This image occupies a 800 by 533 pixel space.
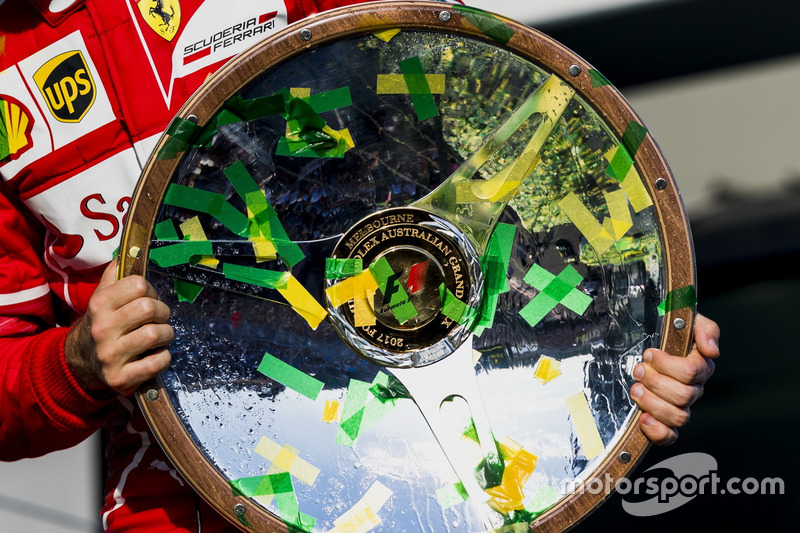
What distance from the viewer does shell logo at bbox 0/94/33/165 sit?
1.05m

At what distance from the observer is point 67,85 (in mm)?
1045

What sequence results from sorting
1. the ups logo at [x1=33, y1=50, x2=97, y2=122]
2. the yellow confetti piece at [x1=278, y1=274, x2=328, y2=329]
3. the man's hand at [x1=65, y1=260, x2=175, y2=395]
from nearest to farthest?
the man's hand at [x1=65, y1=260, x2=175, y2=395], the yellow confetti piece at [x1=278, y1=274, x2=328, y2=329], the ups logo at [x1=33, y1=50, x2=97, y2=122]

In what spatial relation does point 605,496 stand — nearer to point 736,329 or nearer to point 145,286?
point 145,286

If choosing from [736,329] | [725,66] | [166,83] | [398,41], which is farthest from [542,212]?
[736,329]

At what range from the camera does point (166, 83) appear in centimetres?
104

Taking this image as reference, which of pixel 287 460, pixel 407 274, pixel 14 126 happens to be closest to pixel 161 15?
pixel 14 126

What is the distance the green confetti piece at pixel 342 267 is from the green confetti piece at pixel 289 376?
0.11 metres

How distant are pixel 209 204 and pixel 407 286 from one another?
238 mm

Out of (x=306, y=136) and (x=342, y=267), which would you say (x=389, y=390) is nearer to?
(x=342, y=267)

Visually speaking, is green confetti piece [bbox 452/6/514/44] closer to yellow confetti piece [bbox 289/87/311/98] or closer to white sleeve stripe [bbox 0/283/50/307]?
yellow confetti piece [bbox 289/87/311/98]

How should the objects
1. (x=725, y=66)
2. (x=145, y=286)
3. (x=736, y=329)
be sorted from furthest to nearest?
(x=736, y=329) → (x=725, y=66) → (x=145, y=286)

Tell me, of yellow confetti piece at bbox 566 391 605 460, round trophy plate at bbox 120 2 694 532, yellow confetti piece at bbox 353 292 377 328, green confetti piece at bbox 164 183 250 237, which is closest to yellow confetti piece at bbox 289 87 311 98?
round trophy plate at bbox 120 2 694 532

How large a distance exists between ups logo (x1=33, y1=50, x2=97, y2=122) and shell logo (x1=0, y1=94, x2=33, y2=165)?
1.4 inches

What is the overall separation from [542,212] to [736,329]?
278cm
